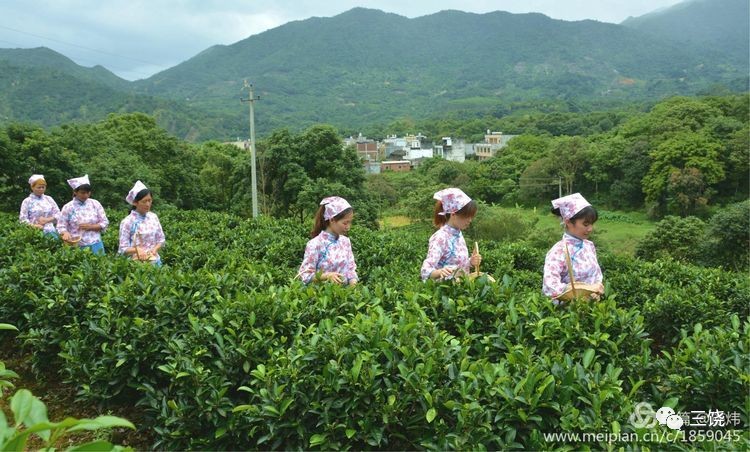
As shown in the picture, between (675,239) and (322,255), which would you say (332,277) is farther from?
(675,239)

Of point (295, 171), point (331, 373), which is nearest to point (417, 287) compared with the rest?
point (331, 373)

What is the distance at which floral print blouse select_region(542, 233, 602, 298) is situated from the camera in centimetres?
394

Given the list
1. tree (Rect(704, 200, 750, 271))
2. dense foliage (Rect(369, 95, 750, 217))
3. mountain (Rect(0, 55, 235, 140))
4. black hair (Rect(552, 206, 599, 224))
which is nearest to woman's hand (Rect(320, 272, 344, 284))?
black hair (Rect(552, 206, 599, 224))

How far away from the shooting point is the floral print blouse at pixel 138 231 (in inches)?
239

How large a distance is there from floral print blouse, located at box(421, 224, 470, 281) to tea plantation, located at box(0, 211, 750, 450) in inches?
11.1

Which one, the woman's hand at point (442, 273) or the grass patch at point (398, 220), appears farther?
the grass patch at point (398, 220)

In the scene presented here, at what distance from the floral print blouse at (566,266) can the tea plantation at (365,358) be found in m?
0.18

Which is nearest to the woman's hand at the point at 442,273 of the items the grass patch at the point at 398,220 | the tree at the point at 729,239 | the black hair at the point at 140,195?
the black hair at the point at 140,195

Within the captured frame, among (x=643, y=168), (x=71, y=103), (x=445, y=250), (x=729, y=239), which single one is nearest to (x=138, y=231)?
(x=445, y=250)

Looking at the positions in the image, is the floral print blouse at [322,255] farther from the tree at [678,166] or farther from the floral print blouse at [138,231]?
the tree at [678,166]

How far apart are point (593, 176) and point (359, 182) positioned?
35.2 m

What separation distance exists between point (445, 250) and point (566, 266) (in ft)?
3.12

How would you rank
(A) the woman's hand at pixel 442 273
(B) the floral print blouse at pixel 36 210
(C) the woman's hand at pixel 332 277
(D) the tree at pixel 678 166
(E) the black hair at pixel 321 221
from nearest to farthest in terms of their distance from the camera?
(A) the woman's hand at pixel 442 273 → (C) the woman's hand at pixel 332 277 → (E) the black hair at pixel 321 221 → (B) the floral print blouse at pixel 36 210 → (D) the tree at pixel 678 166

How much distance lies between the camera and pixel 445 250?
4496 mm
